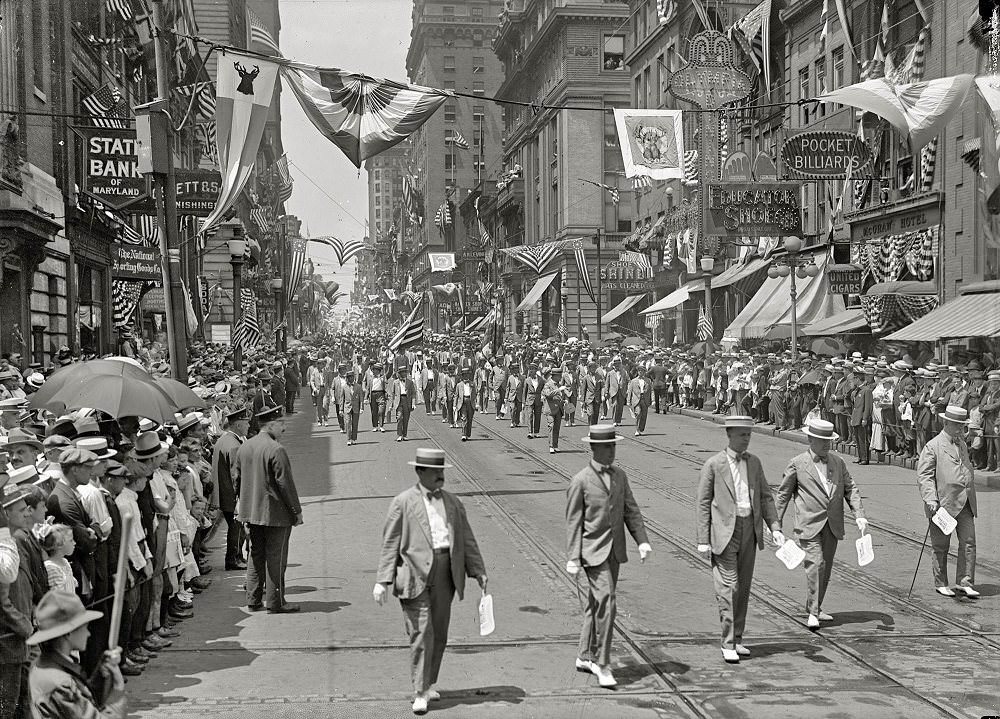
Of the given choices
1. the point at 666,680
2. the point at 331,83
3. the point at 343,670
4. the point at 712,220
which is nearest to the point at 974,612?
the point at 666,680

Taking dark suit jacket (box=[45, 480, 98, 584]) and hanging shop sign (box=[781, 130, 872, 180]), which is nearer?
dark suit jacket (box=[45, 480, 98, 584])

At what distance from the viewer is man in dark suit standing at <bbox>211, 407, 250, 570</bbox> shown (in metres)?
11.3

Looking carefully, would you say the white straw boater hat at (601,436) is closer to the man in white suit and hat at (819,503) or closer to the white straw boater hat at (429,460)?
the white straw boater hat at (429,460)

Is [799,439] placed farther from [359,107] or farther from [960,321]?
[359,107]

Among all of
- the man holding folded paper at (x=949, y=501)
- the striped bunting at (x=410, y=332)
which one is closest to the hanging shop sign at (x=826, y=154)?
the striped bunting at (x=410, y=332)

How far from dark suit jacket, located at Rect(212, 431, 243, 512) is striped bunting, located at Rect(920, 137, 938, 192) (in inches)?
859

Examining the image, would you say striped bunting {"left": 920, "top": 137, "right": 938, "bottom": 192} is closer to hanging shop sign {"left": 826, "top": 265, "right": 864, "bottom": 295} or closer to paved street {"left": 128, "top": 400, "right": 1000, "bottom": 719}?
hanging shop sign {"left": 826, "top": 265, "right": 864, "bottom": 295}

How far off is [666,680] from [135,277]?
916 inches

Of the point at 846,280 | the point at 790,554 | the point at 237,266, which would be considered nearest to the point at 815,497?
the point at 790,554

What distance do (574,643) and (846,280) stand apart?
23.9m

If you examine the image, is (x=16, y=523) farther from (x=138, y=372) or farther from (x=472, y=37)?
(x=472, y=37)

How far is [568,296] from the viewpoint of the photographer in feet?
218

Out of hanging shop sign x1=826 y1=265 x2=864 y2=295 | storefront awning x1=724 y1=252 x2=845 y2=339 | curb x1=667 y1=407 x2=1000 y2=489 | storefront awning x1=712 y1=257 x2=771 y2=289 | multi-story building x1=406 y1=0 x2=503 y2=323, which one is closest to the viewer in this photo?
curb x1=667 y1=407 x2=1000 y2=489

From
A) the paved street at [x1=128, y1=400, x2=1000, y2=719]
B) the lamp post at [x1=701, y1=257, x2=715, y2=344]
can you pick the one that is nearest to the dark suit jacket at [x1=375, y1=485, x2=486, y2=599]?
the paved street at [x1=128, y1=400, x2=1000, y2=719]
